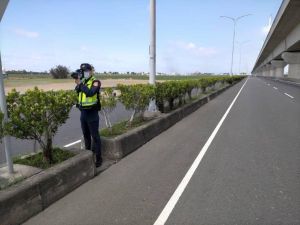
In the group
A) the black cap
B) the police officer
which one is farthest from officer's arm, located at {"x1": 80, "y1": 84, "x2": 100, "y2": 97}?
the black cap

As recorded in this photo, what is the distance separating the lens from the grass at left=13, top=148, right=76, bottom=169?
5.63 m

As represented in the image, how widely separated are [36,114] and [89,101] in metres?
1.26

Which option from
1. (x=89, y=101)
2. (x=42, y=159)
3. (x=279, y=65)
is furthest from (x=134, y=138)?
(x=279, y=65)

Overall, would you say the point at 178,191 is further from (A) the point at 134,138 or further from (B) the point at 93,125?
(A) the point at 134,138

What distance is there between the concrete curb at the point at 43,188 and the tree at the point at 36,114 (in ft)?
1.74

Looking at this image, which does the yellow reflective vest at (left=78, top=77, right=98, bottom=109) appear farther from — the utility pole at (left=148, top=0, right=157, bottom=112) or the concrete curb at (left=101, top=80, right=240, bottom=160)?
the utility pole at (left=148, top=0, right=157, bottom=112)

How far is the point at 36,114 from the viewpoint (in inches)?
209

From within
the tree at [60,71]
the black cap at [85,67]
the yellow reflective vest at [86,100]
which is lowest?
the tree at [60,71]

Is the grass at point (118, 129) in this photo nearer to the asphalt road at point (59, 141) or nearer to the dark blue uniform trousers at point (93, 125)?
the asphalt road at point (59, 141)

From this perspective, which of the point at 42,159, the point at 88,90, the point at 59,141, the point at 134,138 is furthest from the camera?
the point at 59,141

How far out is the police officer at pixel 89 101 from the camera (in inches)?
246

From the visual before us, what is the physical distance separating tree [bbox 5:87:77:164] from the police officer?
20.4 inches

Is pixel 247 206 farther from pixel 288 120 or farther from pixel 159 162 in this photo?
pixel 288 120

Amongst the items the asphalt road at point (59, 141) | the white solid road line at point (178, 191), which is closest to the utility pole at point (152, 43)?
the asphalt road at point (59, 141)
